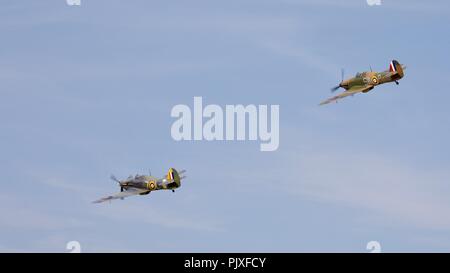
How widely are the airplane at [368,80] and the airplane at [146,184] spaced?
22.0 m

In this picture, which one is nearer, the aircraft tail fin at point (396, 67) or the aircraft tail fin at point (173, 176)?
the aircraft tail fin at point (173, 176)

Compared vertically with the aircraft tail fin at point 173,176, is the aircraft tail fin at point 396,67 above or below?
above

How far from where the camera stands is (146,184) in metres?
121

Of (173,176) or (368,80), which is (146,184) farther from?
(368,80)

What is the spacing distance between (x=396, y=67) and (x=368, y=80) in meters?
4.69

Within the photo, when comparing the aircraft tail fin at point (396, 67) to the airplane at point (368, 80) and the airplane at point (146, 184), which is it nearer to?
the airplane at point (368, 80)

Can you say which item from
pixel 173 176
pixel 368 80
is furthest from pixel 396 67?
pixel 173 176

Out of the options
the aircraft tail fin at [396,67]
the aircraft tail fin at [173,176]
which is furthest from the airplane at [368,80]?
the aircraft tail fin at [173,176]

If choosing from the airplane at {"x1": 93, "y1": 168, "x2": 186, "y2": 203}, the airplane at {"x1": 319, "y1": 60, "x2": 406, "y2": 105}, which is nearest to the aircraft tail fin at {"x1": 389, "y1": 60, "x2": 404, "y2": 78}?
the airplane at {"x1": 319, "y1": 60, "x2": 406, "y2": 105}

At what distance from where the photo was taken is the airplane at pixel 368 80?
118m

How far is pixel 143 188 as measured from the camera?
121 m

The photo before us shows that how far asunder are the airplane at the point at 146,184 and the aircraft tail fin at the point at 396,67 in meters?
30.7
